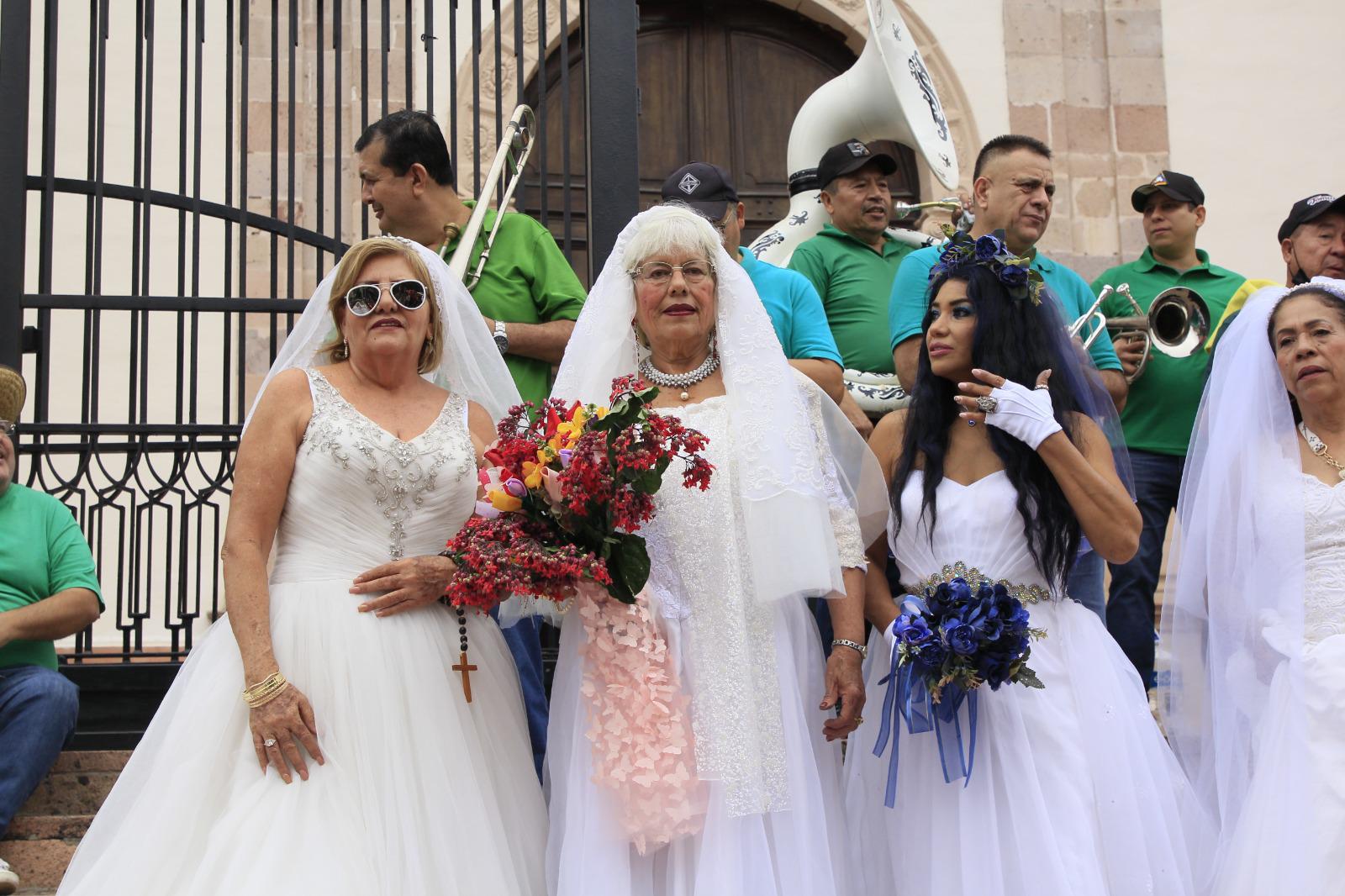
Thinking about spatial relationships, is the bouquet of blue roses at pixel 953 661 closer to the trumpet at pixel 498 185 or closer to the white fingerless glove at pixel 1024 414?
the white fingerless glove at pixel 1024 414

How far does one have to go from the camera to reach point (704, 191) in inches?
209

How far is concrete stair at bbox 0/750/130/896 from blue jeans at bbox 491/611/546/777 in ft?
4.59

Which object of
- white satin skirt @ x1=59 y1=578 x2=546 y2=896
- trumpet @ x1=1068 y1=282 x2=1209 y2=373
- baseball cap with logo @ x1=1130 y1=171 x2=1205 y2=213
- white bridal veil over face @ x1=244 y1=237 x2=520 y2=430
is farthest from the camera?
baseball cap with logo @ x1=1130 y1=171 x2=1205 y2=213

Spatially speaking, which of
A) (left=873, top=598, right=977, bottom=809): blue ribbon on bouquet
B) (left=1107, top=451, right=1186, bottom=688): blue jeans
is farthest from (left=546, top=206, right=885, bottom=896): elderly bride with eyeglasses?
(left=1107, top=451, right=1186, bottom=688): blue jeans

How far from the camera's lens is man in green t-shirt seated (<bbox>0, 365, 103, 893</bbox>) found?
183 inches

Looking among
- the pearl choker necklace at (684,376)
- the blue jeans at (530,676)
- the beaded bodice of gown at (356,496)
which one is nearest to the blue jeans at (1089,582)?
the pearl choker necklace at (684,376)

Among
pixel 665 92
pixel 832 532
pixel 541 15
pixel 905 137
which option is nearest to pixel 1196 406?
pixel 905 137

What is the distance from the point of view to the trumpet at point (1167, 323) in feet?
19.8

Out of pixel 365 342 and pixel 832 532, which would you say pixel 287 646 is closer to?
pixel 365 342

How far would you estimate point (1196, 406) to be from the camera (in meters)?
6.05

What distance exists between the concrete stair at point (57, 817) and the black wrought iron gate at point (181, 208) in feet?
1.24

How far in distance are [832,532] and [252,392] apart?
6.00m

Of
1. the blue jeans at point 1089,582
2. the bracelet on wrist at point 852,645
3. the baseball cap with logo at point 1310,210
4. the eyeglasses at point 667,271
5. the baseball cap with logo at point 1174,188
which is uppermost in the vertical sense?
the baseball cap with logo at point 1174,188

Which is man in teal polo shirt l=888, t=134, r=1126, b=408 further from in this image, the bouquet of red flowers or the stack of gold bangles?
the stack of gold bangles
